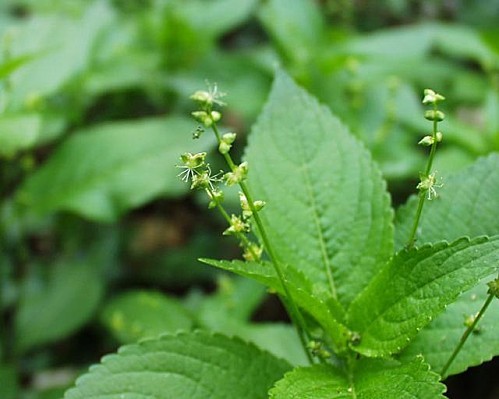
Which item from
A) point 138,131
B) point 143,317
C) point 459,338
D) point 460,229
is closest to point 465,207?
point 460,229

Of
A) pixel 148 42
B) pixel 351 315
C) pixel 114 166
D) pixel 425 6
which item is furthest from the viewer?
pixel 425 6

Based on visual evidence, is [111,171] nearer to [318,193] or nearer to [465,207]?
[318,193]

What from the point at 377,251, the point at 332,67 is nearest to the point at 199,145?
the point at 332,67

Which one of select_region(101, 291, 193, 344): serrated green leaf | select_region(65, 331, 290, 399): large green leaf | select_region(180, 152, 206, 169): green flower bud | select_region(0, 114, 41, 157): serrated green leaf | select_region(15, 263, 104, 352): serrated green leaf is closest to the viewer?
select_region(180, 152, 206, 169): green flower bud

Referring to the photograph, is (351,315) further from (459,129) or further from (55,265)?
(55,265)

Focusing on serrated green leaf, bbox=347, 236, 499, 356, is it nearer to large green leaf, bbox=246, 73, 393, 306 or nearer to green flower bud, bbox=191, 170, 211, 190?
large green leaf, bbox=246, 73, 393, 306

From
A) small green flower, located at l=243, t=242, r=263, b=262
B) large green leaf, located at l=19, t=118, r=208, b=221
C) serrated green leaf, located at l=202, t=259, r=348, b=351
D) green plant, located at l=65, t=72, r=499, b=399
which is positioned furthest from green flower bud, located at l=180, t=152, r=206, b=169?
large green leaf, located at l=19, t=118, r=208, b=221
